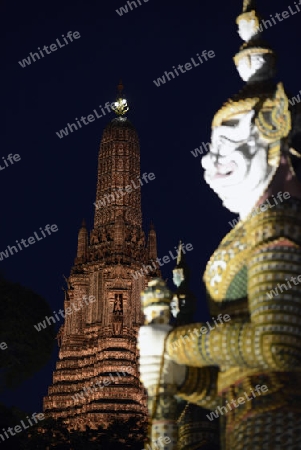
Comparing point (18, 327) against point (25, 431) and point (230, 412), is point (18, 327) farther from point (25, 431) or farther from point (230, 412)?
point (230, 412)

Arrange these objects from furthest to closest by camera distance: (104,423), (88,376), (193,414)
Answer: (88,376) < (104,423) < (193,414)

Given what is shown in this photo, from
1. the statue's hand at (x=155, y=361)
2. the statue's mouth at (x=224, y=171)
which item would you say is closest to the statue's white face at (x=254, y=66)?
the statue's mouth at (x=224, y=171)

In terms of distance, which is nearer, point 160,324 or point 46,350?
point 160,324

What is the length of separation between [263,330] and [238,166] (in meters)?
1.69

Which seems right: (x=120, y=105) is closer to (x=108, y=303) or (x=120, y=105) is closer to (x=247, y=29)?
(x=108, y=303)

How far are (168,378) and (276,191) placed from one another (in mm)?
1932

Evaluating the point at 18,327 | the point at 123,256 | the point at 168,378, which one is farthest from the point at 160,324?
the point at 123,256

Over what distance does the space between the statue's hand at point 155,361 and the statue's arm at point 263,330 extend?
0.08 meters

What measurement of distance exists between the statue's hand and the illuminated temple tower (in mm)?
24271

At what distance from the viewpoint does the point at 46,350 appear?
19094 millimetres

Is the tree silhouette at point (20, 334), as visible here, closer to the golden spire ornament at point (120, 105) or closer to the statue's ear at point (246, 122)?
the statue's ear at point (246, 122)

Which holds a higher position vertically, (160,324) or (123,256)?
(123,256)

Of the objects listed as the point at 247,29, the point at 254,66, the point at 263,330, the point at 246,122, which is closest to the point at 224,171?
the point at 246,122

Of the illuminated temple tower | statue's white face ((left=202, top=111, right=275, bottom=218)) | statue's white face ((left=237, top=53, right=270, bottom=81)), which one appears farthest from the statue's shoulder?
the illuminated temple tower
